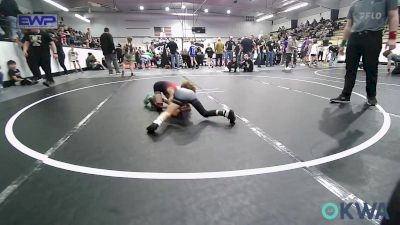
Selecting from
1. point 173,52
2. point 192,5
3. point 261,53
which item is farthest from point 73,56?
point 192,5

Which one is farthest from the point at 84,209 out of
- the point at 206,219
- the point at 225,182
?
the point at 225,182

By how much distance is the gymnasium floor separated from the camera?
1477mm

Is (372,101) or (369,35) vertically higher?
(369,35)

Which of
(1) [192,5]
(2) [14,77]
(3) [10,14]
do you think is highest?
(1) [192,5]

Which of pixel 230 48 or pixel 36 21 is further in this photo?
pixel 230 48

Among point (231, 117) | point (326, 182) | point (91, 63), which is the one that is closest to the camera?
point (326, 182)

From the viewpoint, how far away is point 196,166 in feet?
6.74

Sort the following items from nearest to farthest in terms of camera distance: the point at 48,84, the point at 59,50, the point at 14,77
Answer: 1. the point at 48,84
2. the point at 14,77
3. the point at 59,50

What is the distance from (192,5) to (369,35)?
932 inches

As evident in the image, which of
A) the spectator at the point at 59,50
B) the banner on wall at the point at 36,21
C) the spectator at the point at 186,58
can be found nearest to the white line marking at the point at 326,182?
the banner on wall at the point at 36,21

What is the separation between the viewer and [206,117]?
352 centimetres

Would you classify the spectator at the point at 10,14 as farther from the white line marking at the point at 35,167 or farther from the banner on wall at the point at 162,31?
the banner on wall at the point at 162,31

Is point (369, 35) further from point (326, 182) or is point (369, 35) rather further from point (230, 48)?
point (230, 48)

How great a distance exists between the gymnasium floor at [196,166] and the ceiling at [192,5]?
21923mm
